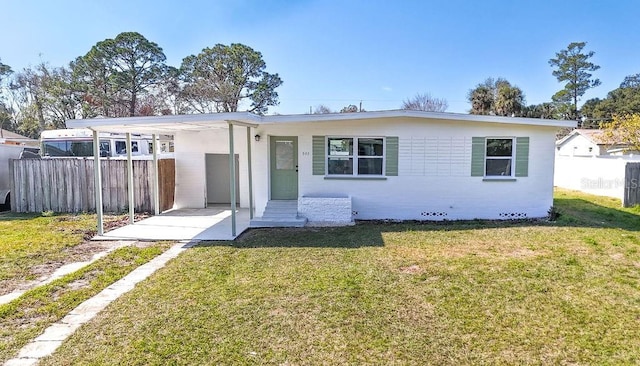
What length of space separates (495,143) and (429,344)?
8090 mm

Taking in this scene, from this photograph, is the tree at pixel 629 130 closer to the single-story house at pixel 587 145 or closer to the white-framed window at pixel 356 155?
the single-story house at pixel 587 145

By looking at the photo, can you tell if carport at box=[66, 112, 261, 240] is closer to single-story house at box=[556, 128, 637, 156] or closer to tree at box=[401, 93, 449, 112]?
single-story house at box=[556, 128, 637, 156]

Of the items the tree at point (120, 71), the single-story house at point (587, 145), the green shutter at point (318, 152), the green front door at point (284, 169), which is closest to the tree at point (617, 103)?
the single-story house at point (587, 145)

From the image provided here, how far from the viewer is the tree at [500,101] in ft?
95.8

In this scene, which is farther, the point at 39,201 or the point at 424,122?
→ the point at 39,201

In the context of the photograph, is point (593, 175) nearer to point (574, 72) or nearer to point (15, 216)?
point (15, 216)

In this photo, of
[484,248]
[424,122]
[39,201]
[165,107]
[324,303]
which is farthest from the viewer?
[165,107]

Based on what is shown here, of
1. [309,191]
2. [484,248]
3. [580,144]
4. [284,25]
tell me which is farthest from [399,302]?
[580,144]

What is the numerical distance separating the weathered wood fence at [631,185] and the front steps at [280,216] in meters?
11.0

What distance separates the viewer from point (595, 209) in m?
11.9

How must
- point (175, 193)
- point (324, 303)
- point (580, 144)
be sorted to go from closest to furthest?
1. point (324, 303)
2. point (175, 193)
3. point (580, 144)

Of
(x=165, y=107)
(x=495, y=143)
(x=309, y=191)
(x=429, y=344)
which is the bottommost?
(x=429, y=344)

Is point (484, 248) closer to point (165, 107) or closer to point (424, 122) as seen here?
point (424, 122)

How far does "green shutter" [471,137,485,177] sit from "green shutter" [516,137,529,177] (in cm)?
97
